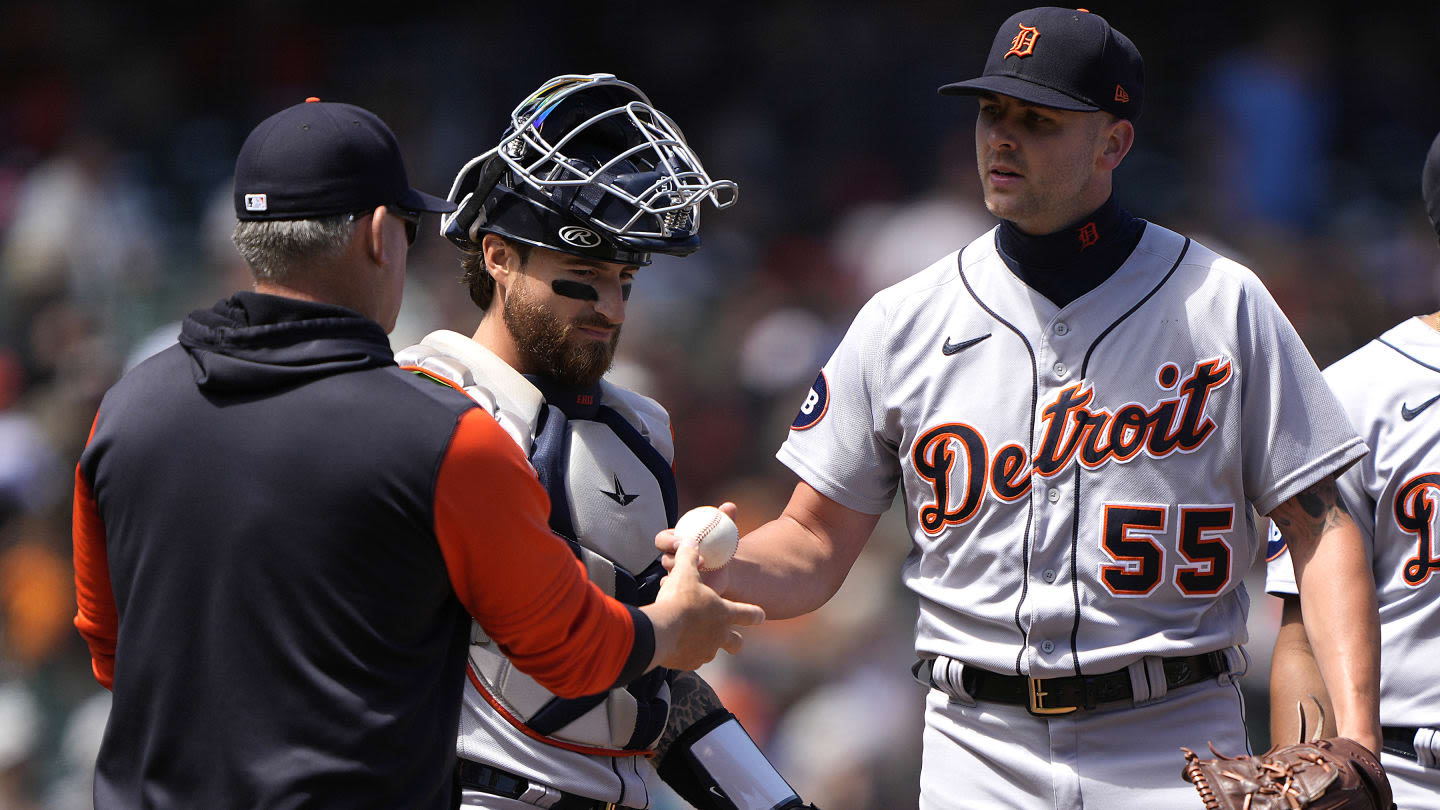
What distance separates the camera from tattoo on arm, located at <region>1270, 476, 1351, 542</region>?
9.39ft

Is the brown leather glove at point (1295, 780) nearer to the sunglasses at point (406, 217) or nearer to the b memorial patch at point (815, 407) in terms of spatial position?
the b memorial patch at point (815, 407)

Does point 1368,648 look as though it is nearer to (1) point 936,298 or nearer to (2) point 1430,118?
(1) point 936,298

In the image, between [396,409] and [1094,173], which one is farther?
[1094,173]

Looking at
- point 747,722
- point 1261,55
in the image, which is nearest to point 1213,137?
point 1261,55

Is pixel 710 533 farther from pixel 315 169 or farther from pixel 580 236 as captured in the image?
pixel 315 169

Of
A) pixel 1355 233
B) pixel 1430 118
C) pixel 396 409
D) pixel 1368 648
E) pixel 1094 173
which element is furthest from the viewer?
pixel 1430 118

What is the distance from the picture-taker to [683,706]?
10.2 feet

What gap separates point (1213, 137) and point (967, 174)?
139cm

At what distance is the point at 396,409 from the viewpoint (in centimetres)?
216

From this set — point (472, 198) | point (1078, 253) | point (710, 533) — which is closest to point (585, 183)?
point (472, 198)

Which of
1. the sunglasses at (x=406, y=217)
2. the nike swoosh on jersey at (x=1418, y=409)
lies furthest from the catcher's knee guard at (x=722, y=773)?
the nike swoosh on jersey at (x=1418, y=409)

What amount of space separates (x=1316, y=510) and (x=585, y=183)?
4.95ft

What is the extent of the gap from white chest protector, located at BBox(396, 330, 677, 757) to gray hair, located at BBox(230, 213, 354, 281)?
0.54 metres

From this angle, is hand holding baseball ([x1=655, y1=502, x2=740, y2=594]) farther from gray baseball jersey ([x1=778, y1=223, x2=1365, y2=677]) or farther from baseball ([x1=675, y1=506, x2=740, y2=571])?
gray baseball jersey ([x1=778, y1=223, x2=1365, y2=677])
